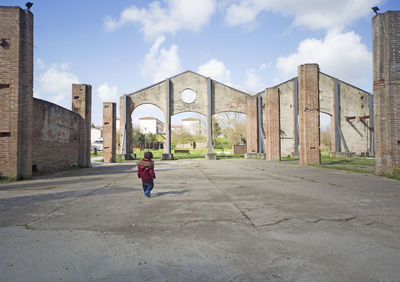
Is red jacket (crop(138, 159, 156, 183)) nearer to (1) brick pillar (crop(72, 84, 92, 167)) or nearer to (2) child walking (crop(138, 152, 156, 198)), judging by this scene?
(2) child walking (crop(138, 152, 156, 198))

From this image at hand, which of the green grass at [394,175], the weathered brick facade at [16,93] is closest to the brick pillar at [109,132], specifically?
the weathered brick facade at [16,93]

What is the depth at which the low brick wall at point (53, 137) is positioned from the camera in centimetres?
1036

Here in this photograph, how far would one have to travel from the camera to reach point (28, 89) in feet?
28.8

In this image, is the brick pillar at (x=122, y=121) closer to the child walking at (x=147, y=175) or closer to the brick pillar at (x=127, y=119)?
the brick pillar at (x=127, y=119)

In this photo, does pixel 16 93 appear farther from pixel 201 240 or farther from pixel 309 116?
pixel 309 116

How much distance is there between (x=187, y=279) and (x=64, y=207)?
10.4 ft

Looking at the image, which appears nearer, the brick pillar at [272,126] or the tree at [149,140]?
the brick pillar at [272,126]

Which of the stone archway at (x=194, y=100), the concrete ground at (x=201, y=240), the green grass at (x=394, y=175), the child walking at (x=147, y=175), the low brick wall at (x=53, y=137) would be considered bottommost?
the concrete ground at (x=201, y=240)

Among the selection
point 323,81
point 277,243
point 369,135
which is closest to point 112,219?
point 277,243

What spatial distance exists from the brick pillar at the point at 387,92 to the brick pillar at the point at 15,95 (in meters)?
12.6

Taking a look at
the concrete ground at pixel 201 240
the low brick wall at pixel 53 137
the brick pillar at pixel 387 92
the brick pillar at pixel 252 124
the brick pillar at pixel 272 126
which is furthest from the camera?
the brick pillar at pixel 252 124

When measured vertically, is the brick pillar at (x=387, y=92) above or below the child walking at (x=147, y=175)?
above

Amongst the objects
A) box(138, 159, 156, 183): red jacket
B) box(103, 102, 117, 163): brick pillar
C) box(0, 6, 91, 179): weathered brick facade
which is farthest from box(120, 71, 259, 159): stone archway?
box(138, 159, 156, 183): red jacket

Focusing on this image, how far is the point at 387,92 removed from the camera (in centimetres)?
883
